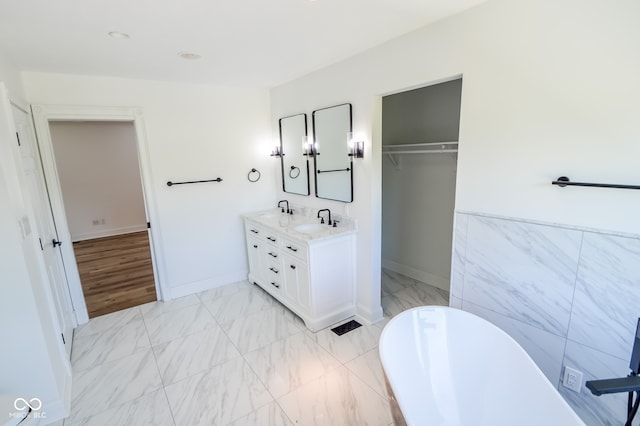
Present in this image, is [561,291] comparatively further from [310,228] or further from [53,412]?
[53,412]

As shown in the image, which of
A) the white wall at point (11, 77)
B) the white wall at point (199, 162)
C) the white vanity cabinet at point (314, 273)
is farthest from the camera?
the white wall at point (199, 162)

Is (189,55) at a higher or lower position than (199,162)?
higher

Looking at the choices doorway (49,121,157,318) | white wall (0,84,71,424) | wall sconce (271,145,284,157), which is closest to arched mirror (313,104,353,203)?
wall sconce (271,145,284,157)

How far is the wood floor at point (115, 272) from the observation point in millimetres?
3746

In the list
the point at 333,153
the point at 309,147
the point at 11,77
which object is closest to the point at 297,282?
the point at 333,153

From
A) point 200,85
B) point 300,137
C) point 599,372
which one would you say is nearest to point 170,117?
point 200,85

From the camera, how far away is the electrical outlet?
1.73 meters

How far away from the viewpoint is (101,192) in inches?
248

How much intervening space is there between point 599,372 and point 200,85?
4.18 m

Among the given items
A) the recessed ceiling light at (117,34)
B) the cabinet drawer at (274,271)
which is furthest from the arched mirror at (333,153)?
the recessed ceiling light at (117,34)

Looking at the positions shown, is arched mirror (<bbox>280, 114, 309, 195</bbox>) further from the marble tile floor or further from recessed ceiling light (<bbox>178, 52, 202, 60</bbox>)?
the marble tile floor

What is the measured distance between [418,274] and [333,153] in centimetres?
198

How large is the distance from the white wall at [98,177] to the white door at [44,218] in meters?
3.45

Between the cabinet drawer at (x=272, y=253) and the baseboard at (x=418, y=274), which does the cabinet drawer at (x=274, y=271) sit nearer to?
the cabinet drawer at (x=272, y=253)
